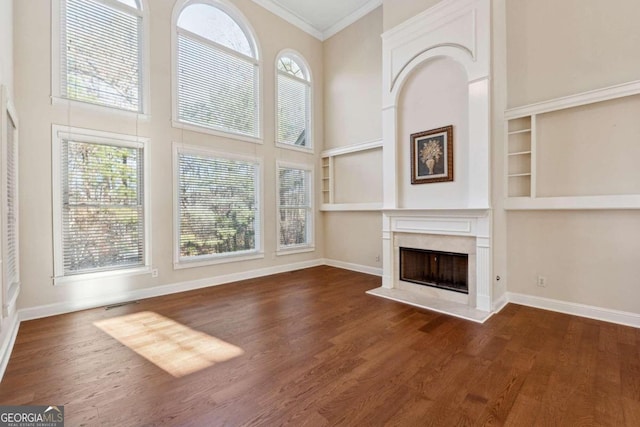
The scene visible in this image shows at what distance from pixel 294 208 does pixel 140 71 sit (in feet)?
11.1

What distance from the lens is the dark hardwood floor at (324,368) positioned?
174 centimetres

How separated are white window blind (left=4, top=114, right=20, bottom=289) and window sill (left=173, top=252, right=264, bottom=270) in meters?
1.70

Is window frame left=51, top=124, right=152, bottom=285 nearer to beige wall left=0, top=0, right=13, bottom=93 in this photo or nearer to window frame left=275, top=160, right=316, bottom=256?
beige wall left=0, top=0, right=13, bottom=93

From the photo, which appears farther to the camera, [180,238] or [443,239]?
[180,238]

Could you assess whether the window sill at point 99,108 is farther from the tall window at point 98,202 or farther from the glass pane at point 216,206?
the glass pane at point 216,206

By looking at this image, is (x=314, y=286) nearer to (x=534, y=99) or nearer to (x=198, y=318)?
(x=198, y=318)

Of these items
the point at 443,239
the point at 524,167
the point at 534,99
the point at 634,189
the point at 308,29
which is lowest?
the point at 443,239

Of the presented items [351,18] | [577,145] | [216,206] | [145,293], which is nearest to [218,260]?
[216,206]

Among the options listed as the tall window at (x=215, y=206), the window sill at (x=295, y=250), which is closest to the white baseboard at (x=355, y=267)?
the window sill at (x=295, y=250)

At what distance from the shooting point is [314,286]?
4.64 metres

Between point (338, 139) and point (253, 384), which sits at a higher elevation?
point (338, 139)

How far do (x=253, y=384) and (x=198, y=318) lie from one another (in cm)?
156

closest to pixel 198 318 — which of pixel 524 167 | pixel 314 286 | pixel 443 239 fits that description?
pixel 314 286

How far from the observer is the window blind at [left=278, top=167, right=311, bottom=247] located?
229 inches
